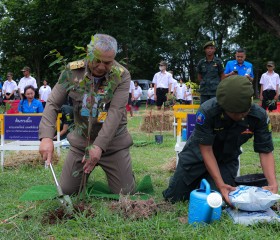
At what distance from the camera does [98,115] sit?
12.6 ft

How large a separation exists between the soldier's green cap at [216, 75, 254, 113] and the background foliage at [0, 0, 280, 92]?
18.5m

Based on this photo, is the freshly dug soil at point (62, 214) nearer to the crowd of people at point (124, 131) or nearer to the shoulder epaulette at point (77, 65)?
the crowd of people at point (124, 131)

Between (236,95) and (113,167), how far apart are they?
1549 mm

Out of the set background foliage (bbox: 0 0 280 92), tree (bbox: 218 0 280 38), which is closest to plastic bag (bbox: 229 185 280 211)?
tree (bbox: 218 0 280 38)

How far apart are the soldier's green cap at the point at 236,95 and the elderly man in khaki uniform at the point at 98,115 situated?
2.80ft

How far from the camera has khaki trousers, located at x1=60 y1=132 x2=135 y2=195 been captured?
4.16 metres

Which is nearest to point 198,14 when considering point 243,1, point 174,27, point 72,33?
point 174,27

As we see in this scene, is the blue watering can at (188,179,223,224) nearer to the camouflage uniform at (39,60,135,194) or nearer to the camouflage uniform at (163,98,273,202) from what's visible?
the camouflage uniform at (163,98,273,202)

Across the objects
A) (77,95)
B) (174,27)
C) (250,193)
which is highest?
(174,27)

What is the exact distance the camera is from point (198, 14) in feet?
128

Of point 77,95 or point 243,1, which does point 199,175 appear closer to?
→ point 77,95

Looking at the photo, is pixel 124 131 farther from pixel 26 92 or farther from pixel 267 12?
pixel 267 12

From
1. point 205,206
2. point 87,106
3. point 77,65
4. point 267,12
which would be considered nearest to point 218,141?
point 205,206

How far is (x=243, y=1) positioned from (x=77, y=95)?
18.3 m
